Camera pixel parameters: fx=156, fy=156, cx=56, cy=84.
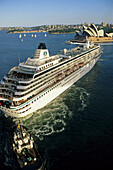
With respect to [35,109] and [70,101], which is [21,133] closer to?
[35,109]

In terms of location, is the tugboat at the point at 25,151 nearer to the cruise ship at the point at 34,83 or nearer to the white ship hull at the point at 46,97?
the white ship hull at the point at 46,97

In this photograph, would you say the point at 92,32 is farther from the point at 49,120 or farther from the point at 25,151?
the point at 25,151

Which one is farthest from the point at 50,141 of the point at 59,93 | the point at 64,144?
the point at 59,93

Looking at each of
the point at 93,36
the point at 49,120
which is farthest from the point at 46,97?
the point at 93,36

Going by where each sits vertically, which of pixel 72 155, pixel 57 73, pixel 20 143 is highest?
pixel 57 73

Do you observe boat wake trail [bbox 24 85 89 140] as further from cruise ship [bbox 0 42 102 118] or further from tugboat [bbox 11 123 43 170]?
tugboat [bbox 11 123 43 170]

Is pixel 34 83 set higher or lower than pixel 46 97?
higher
